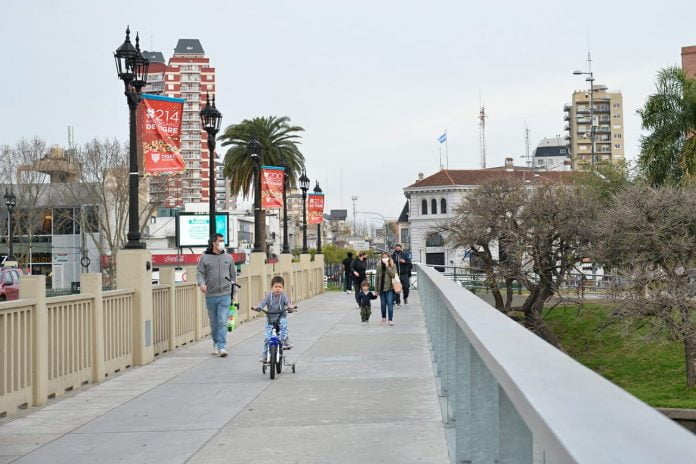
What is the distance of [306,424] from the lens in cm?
852

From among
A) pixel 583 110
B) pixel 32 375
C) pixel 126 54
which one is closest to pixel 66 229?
pixel 126 54

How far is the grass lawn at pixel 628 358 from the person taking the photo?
3559 cm

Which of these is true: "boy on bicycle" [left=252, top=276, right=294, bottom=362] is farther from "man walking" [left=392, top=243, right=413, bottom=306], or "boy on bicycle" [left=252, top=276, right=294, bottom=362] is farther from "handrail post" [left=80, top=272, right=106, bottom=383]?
"man walking" [left=392, top=243, right=413, bottom=306]

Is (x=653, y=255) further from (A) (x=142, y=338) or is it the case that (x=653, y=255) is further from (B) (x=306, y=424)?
(B) (x=306, y=424)

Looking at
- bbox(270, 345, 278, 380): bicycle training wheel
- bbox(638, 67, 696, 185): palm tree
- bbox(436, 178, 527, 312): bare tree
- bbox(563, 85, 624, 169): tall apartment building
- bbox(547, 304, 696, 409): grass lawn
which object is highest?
bbox(563, 85, 624, 169): tall apartment building

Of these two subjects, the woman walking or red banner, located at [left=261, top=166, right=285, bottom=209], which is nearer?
the woman walking

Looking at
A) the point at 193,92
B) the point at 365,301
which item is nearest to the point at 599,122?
the point at 193,92

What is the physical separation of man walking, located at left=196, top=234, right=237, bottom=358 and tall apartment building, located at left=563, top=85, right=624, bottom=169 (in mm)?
169886

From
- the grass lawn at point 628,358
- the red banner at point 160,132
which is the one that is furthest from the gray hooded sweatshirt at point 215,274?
the grass lawn at point 628,358

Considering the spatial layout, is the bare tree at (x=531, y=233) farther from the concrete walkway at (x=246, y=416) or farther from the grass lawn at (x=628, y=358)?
the concrete walkway at (x=246, y=416)

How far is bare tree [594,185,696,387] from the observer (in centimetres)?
3559

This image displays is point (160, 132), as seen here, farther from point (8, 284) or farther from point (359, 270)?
point (8, 284)

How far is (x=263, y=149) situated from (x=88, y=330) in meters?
44.4

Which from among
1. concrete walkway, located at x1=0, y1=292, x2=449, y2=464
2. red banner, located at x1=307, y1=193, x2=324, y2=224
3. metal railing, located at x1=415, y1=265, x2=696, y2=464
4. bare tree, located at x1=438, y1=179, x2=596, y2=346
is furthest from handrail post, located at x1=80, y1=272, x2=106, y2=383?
red banner, located at x1=307, y1=193, x2=324, y2=224
